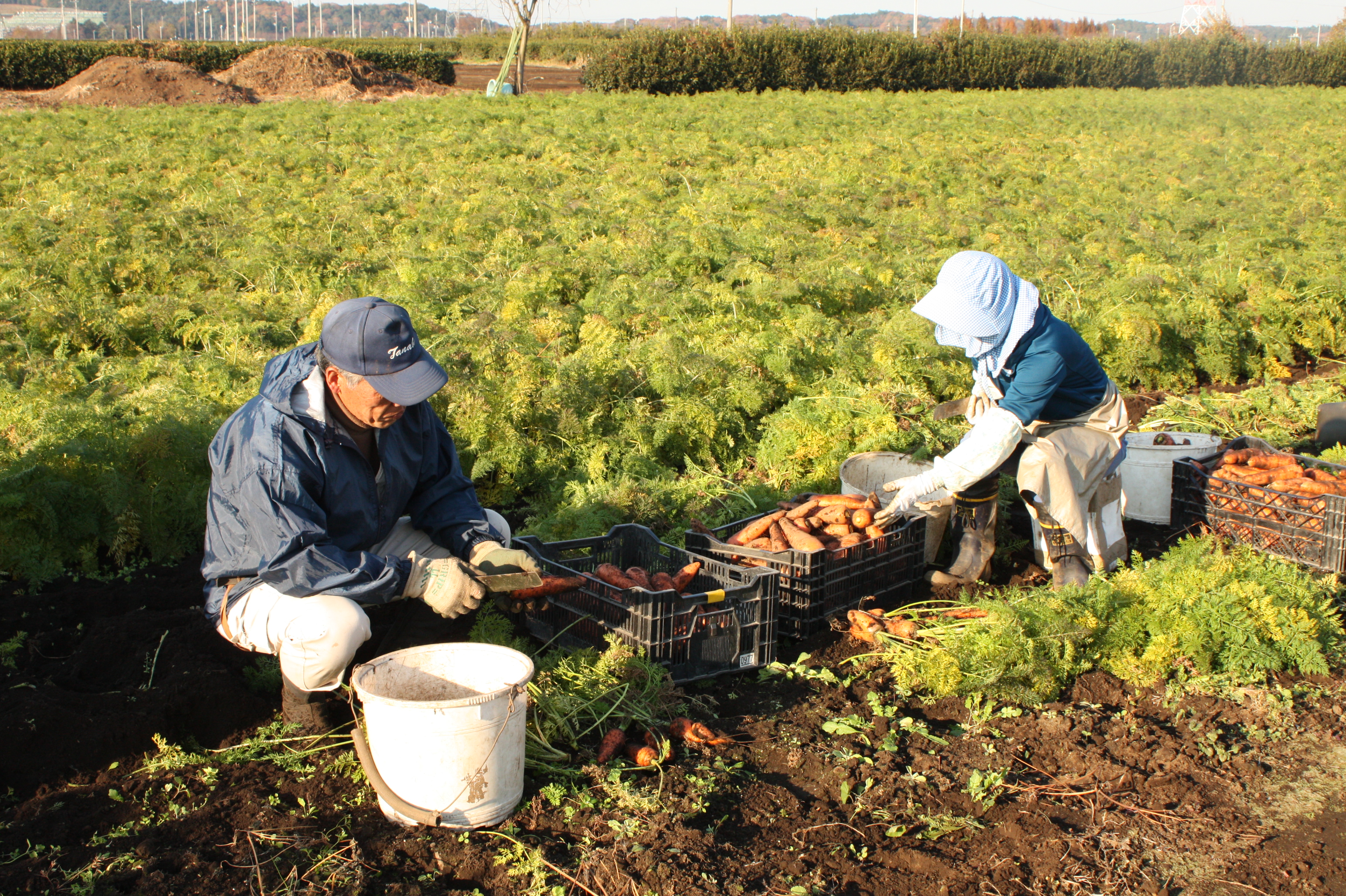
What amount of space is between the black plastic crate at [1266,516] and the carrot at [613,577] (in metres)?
3.67

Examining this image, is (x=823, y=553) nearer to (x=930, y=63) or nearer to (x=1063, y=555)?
(x=1063, y=555)

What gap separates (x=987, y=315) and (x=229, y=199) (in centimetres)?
1178

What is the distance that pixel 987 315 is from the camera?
16.4 ft

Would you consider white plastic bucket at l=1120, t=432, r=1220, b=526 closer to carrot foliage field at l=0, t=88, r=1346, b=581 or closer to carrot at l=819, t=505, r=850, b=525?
carrot foliage field at l=0, t=88, r=1346, b=581

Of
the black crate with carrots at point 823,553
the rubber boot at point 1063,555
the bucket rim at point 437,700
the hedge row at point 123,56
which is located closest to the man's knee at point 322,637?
the bucket rim at point 437,700

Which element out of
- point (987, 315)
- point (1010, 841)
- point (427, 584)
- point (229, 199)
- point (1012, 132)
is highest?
point (1012, 132)

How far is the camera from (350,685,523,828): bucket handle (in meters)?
3.21

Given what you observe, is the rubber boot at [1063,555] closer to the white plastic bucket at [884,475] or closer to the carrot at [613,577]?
the white plastic bucket at [884,475]

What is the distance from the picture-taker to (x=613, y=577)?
4359 millimetres

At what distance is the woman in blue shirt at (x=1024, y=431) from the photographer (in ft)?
16.5

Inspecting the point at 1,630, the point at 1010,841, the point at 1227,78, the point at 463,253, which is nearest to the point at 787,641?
the point at 1010,841

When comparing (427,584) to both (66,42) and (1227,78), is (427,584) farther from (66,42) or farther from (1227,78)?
(1227,78)

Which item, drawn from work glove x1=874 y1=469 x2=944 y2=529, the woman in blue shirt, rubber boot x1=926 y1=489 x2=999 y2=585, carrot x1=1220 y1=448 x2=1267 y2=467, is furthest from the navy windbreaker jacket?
carrot x1=1220 y1=448 x2=1267 y2=467

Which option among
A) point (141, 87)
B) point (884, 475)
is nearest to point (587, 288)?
point (884, 475)
